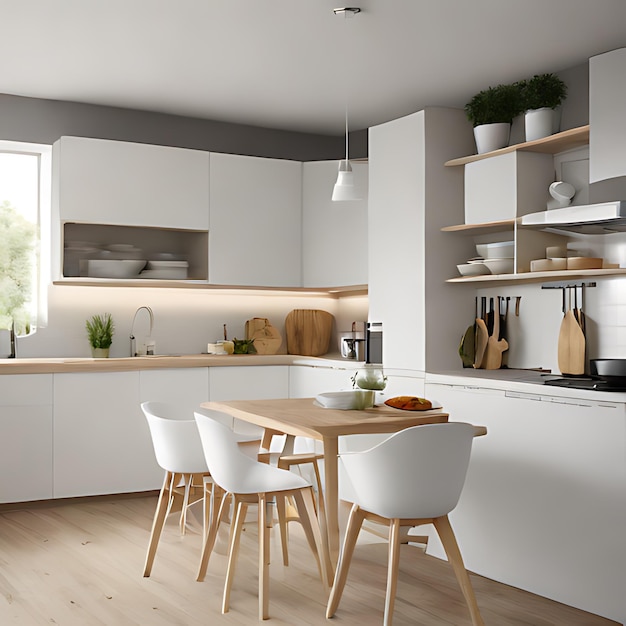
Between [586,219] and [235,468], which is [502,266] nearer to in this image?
[586,219]

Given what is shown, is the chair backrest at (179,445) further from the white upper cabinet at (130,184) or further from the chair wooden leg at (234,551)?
the white upper cabinet at (130,184)

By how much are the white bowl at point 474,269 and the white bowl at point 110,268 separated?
7.51 feet

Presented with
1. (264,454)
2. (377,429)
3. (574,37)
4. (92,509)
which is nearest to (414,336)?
(264,454)

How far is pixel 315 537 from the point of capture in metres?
3.98

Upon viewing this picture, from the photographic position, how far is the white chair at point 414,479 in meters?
3.08

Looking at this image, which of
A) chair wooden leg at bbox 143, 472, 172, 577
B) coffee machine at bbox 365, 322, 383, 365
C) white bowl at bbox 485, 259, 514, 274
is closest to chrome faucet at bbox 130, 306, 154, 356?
coffee machine at bbox 365, 322, 383, 365

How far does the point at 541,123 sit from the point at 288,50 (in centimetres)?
141

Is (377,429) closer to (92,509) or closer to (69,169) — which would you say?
(92,509)

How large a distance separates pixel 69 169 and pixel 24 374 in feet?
4.43

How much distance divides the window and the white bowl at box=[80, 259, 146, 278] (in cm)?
35

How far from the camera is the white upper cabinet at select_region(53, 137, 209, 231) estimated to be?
5496 mm

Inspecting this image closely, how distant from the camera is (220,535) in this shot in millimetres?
4621

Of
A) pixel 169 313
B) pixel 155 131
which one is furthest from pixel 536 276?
pixel 155 131

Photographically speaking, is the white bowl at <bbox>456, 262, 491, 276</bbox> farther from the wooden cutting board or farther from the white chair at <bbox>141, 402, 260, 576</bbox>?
the white chair at <bbox>141, 402, 260, 576</bbox>
